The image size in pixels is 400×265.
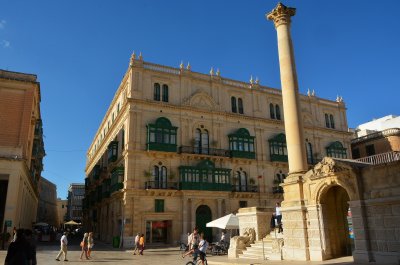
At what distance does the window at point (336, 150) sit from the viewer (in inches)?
1762

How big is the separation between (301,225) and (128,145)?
69.0 feet

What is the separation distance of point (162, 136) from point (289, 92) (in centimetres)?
1864

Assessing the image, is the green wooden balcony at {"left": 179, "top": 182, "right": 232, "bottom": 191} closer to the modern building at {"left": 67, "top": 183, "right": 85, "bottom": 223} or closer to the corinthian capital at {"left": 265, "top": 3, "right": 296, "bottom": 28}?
the corinthian capital at {"left": 265, "top": 3, "right": 296, "bottom": 28}

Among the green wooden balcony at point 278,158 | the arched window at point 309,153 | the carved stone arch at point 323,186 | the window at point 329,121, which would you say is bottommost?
the carved stone arch at point 323,186

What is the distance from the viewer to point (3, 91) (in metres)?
32.6

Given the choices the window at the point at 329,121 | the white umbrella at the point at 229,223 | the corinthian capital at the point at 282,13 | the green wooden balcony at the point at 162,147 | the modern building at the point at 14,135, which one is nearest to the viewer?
the corinthian capital at the point at 282,13

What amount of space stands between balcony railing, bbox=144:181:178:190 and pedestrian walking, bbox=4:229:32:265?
2638cm

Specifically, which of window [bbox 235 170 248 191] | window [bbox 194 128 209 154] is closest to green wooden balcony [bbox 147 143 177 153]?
window [bbox 194 128 209 154]

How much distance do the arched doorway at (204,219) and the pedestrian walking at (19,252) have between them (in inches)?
1130

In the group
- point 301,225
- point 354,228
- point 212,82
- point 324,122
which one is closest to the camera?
point 354,228

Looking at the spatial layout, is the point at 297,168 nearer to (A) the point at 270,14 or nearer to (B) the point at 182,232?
(A) the point at 270,14

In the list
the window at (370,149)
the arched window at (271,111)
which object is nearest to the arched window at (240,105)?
the arched window at (271,111)

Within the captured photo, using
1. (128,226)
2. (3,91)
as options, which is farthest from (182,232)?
(3,91)

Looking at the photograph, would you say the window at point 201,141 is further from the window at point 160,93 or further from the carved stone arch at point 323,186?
the carved stone arch at point 323,186
